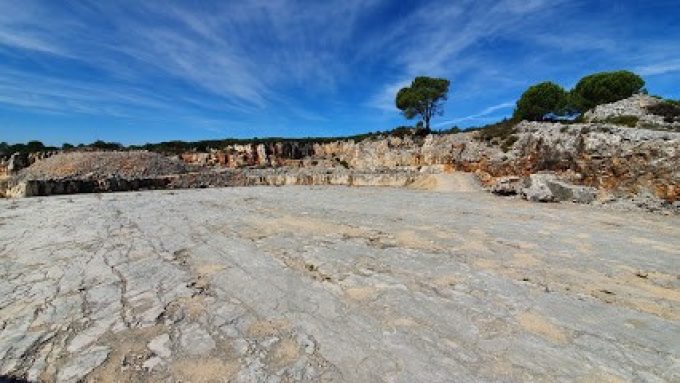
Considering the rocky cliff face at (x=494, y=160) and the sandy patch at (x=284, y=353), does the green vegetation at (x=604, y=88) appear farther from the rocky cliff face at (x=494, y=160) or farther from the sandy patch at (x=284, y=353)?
the sandy patch at (x=284, y=353)

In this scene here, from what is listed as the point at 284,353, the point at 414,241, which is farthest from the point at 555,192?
the point at 284,353

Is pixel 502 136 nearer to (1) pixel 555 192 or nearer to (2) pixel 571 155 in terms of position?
(2) pixel 571 155

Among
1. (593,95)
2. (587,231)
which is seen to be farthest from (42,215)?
(593,95)

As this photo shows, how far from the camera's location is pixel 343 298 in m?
4.96

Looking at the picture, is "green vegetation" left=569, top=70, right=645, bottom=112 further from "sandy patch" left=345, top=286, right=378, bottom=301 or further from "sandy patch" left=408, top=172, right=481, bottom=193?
"sandy patch" left=345, top=286, right=378, bottom=301

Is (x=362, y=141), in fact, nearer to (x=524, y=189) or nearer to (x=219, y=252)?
(x=524, y=189)

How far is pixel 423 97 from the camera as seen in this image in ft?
145

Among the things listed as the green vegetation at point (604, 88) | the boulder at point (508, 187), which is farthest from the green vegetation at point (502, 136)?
the green vegetation at point (604, 88)

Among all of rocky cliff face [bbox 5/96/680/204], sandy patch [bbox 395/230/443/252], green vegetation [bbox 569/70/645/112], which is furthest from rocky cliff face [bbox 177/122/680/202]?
green vegetation [bbox 569/70/645/112]

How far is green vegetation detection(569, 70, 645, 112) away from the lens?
1448 inches

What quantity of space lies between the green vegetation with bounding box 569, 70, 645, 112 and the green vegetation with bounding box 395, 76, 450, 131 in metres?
13.3

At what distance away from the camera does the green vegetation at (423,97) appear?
4425 cm

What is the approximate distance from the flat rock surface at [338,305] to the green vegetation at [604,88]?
116ft

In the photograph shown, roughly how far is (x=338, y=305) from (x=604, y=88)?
143 ft
